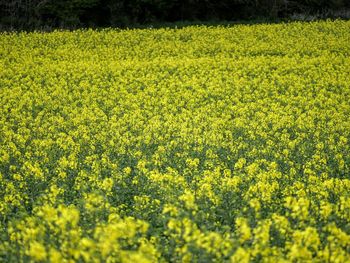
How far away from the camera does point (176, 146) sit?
36.9ft

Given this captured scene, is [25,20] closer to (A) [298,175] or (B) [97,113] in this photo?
(B) [97,113]

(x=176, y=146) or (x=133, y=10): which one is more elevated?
(x=133, y=10)

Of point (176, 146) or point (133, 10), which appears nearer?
point (176, 146)

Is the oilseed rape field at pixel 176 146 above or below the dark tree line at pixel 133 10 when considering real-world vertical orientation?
below

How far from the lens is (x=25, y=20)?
103 ft

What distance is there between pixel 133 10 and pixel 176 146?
2468cm

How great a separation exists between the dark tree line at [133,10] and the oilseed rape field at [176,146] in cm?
579

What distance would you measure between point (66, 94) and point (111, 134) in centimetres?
497

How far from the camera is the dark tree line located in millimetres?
32031

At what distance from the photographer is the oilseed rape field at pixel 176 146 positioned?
18.5 feet

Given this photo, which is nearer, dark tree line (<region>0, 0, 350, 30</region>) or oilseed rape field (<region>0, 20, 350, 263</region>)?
oilseed rape field (<region>0, 20, 350, 263</region>)

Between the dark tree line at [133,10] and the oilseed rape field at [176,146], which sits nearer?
the oilseed rape field at [176,146]

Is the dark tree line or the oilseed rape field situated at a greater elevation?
the dark tree line

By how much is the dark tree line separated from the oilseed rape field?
228 inches
